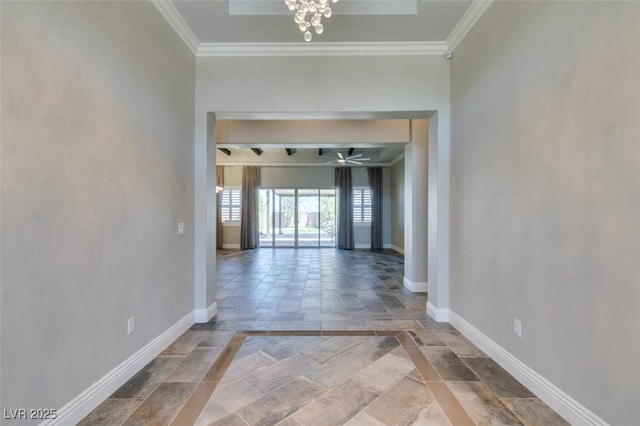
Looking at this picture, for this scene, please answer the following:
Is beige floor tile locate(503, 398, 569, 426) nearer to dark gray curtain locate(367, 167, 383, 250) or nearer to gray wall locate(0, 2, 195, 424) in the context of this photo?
gray wall locate(0, 2, 195, 424)

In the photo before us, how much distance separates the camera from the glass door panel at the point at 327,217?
10.4 metres

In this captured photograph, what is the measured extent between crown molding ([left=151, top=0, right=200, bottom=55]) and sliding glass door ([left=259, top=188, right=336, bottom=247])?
7433 mm

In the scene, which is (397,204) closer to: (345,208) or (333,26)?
(345,208)

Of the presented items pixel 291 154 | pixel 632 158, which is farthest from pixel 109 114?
pixel 291 154

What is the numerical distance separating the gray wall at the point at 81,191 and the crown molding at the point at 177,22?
95 millimetres

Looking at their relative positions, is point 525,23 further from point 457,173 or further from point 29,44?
point 29,44

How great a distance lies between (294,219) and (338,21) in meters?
8.06

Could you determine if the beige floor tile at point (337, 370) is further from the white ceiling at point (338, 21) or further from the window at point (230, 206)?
the window at point (230, 206)

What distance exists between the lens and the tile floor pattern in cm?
171

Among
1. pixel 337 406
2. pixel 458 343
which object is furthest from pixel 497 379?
pixel 337 406

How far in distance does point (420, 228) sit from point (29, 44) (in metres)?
4.68

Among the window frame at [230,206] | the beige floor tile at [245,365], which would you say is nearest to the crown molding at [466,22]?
the beige floor tile at [245,365]

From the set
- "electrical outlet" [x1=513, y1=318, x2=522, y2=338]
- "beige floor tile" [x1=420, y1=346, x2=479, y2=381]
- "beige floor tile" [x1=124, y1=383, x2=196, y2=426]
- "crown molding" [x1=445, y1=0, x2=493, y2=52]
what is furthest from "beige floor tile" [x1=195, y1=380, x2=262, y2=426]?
"crown molding" [x1=445, y1=0, x2=493, y2=52]

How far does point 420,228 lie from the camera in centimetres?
462
